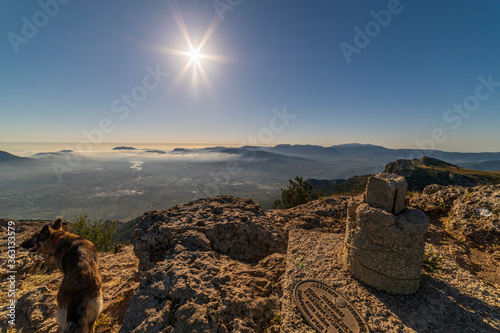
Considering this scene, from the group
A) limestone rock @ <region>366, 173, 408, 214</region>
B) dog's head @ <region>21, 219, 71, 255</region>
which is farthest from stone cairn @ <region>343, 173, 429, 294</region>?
dog's head @ <region>21, 219, 71, 255</region>

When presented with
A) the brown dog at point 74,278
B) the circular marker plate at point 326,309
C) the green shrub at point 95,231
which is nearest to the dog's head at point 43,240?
the brown dog at point 74,278

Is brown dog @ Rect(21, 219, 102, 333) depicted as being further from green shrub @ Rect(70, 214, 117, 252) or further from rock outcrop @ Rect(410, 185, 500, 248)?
rock outcrop @ Rect(410, 185, 500, 248)

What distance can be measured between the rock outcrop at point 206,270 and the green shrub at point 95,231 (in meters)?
13.0

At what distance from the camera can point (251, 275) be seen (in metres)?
5.28

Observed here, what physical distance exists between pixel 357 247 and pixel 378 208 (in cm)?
118

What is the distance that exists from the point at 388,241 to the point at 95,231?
21.9 metres

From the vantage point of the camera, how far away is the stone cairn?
172 inches

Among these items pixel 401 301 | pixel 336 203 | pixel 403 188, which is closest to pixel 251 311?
pixel 401 301

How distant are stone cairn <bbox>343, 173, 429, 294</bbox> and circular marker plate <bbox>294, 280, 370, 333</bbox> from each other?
1.05 meters

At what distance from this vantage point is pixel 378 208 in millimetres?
4773

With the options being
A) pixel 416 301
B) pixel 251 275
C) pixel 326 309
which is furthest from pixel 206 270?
pixel 416 301

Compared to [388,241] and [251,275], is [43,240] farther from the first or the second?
[388,241]

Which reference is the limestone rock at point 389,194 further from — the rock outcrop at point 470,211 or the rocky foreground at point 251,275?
the rock outcrop at point 470,211

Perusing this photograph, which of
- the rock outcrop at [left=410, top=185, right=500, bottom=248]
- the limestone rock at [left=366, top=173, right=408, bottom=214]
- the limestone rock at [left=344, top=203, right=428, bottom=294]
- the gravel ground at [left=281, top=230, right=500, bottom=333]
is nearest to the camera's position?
the gravel ground at [left=281, top=230, right=500, bottom=333]
